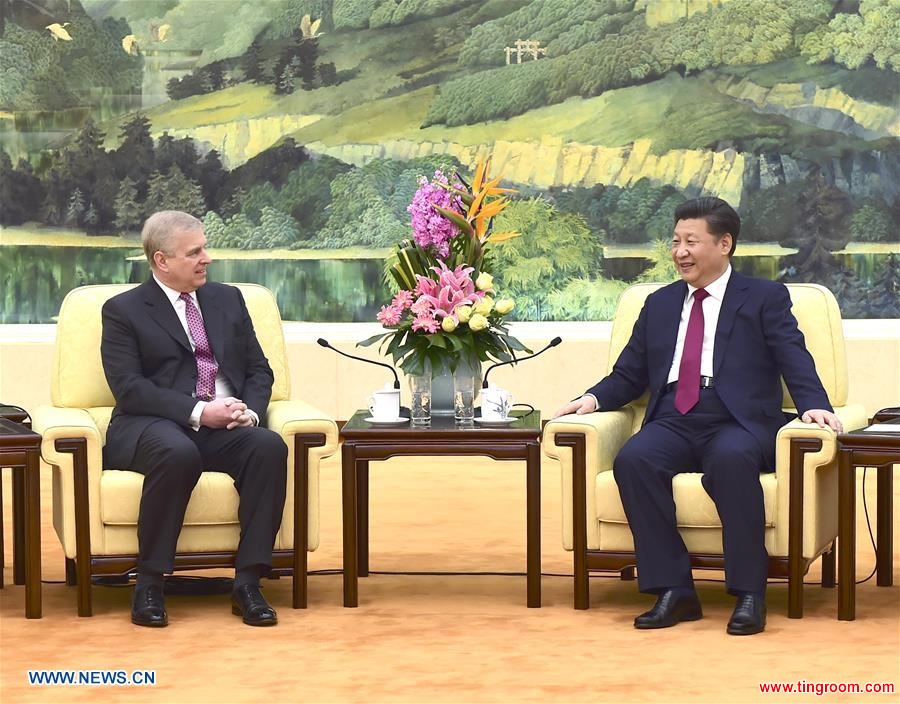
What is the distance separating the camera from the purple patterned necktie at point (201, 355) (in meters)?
4.29

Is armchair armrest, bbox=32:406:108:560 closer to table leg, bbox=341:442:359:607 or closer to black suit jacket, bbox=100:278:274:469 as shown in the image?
black suit jacket, bbox=100:278:274:469

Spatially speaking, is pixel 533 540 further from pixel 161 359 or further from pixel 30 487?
pixel 30 487

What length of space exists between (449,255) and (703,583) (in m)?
1.27

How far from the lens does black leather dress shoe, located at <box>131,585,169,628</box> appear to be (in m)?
3.89

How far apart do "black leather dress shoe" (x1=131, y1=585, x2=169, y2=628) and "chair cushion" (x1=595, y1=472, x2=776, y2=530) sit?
124 centimetres

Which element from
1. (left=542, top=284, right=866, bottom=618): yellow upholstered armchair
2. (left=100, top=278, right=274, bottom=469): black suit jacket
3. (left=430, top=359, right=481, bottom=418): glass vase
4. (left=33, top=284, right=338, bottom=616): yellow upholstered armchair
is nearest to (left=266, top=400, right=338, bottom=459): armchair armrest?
(left=33, top=284, right=338, bottom=616): yellow upholstered armchair

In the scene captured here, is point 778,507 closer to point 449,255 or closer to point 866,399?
point 449,255

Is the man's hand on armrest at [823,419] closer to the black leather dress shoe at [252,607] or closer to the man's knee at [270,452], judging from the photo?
the man's knee at [270,452]

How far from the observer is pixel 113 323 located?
13.9 feet

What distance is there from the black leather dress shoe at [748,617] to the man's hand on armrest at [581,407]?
0.75m

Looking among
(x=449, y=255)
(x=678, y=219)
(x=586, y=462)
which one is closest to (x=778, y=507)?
(x=586, y=462)

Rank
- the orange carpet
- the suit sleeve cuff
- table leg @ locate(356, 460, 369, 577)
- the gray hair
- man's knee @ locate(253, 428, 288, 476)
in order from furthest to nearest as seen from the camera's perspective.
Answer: table leg @ locate(356, 460, 369, 577), the gray hair, the suit sleeve cuff, man's knee @ locate(253, 428, 288, 476), the orange carpet

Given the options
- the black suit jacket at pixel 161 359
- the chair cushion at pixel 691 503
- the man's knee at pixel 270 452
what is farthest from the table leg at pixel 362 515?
the chair cushion at pixel 691 503

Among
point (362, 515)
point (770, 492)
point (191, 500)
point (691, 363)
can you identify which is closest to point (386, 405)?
point (362, 515)
